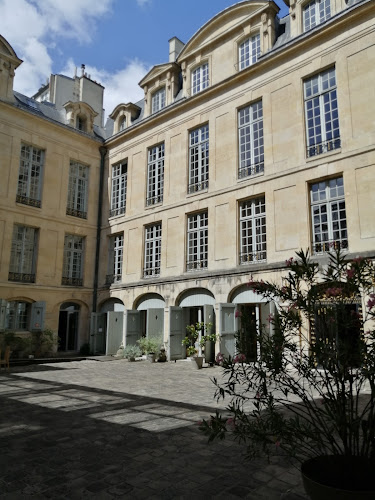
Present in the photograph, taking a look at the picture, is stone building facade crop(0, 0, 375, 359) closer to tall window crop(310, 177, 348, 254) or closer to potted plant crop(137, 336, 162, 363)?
tall window crop(310, 177, 348, 254)

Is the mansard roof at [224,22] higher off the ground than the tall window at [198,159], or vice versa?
the mansard roof at [224,22]

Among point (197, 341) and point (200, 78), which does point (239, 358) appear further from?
point (200, 78)

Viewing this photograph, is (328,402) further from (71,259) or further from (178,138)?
(71,259)

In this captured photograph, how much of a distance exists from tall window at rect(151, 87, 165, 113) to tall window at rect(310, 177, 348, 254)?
942 cm

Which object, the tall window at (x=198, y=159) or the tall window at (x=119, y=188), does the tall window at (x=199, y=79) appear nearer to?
the tall window at (x=198, y=159)

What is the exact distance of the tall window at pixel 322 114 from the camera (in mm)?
12109

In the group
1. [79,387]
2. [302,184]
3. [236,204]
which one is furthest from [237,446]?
[236,204]

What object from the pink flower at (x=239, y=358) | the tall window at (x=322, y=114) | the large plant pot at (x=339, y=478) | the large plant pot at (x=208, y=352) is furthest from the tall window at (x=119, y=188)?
the large plant pot at (x=339, y=478)

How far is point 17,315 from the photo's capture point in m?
16.2

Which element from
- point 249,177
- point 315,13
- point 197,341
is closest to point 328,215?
point 249,177

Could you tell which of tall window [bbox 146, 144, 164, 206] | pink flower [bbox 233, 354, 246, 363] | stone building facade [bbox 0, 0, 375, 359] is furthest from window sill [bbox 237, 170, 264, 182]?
pink flower [bbox 233, 354, 246, 363]

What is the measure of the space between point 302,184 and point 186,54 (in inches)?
343

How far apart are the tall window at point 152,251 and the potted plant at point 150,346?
2.88 metres

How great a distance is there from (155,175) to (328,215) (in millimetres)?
8548
